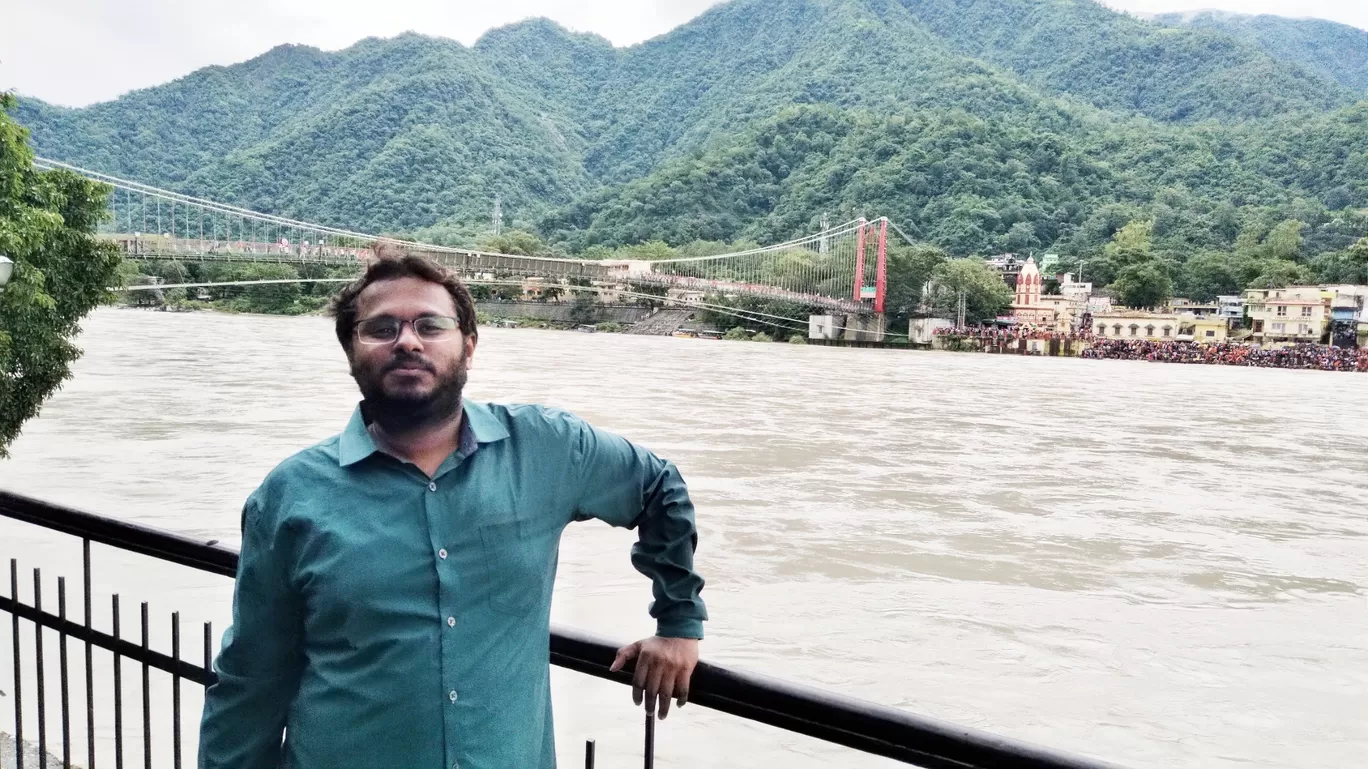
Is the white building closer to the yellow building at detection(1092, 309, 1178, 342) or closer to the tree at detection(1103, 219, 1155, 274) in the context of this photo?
the yellow building at detection(1092, 309, 1178, 342)

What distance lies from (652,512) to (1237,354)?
4954cm

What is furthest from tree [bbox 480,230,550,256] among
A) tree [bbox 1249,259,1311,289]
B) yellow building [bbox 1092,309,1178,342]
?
tree [bbox 1249,259,1311,289]

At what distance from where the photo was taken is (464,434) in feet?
3.31

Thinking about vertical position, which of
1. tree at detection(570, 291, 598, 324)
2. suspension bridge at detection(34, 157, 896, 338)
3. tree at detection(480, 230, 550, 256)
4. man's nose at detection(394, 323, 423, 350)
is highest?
tree at detection(480, 230, 550, 256)

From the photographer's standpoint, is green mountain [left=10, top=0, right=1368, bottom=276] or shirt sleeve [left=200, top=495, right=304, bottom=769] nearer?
shirt sleeve [left=200, top=495, right=304, bottom=769]

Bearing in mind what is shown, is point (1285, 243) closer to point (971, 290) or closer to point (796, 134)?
point (971, 290)

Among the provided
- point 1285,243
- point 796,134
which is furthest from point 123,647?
point 796,134

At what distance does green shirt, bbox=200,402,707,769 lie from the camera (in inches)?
36.0

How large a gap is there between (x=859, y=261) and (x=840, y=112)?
3158cm

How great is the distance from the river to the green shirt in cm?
161

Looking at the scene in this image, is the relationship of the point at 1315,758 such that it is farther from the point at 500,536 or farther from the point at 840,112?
the point at 840,112

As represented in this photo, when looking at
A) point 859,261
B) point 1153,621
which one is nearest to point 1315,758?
point 1153,621

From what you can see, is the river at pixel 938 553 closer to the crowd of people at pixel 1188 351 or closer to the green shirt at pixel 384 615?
the green shirt at pixel 384 615

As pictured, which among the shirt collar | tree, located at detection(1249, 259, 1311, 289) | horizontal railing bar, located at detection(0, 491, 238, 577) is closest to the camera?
the shirt collar
